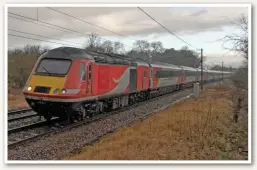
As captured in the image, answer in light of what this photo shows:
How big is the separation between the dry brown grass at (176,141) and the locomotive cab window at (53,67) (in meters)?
2.78

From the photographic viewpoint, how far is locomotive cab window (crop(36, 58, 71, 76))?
39.7 feet

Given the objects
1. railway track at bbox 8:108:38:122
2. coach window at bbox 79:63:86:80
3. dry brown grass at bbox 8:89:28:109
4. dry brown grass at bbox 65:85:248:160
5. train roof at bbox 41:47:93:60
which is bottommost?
→ dry brown grass at bbox 65:85:248:160

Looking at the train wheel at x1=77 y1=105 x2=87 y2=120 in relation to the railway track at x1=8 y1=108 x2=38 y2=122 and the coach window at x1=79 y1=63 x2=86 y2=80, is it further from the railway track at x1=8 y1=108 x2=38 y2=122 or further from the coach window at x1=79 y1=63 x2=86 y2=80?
the railway track at x1=8 y1=108 x2=38 y2=122

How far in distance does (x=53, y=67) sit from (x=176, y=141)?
191 inches

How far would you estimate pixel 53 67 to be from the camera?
40.1 ft

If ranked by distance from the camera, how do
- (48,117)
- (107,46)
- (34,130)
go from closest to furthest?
(34,130), (48,117), (107,46)

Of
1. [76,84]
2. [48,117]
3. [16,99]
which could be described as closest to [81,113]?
[48,117]

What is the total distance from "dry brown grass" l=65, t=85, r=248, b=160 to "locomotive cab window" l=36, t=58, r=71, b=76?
2780 mm

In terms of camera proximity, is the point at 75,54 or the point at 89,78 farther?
the point at 89,78

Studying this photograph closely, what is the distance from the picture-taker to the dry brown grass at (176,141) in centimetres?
859

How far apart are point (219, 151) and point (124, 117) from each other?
20.9ft

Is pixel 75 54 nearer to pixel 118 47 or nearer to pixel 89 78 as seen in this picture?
pixel 89 78

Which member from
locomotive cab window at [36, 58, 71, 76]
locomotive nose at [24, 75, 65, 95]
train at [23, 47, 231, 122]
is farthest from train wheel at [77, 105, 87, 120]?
locomotive cab window at [36, 58, 71, 76]

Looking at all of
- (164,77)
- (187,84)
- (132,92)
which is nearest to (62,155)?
(132,92)
